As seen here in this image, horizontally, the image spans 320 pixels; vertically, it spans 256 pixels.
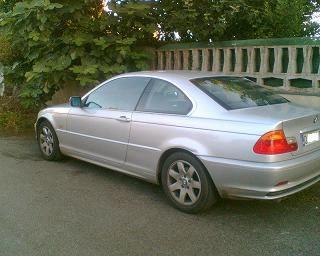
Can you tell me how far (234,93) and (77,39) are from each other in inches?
160

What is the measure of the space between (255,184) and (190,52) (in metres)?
4.53

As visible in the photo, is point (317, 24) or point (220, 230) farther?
point (317, 24)

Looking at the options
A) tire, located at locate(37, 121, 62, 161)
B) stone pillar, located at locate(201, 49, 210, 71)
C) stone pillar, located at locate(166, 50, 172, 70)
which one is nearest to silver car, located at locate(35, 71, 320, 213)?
tire, located at locate(37, 121, 62, 161)

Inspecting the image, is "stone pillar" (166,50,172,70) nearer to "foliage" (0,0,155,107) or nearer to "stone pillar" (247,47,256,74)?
"foliage" (0,0,155,107)

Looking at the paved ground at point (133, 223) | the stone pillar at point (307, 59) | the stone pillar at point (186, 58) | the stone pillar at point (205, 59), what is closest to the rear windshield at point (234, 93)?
the paved ground at point (133, 223)

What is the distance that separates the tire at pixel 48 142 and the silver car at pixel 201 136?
786 mm

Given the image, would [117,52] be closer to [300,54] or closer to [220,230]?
[300,54]

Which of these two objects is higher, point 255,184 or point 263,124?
point 263,124

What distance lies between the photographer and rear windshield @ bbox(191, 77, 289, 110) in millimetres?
4762

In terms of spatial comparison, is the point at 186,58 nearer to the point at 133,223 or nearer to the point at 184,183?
the point at 184,183

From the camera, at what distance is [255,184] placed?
4168 millimetres

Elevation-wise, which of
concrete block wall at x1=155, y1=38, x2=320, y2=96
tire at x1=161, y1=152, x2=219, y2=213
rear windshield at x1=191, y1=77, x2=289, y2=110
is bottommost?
tire at x1=161, y1=152, x2=219, y2=213

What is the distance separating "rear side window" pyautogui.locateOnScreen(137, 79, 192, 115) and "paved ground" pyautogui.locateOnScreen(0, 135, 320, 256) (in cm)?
105

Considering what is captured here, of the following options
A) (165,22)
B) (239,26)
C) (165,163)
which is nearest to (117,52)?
(165,22)
